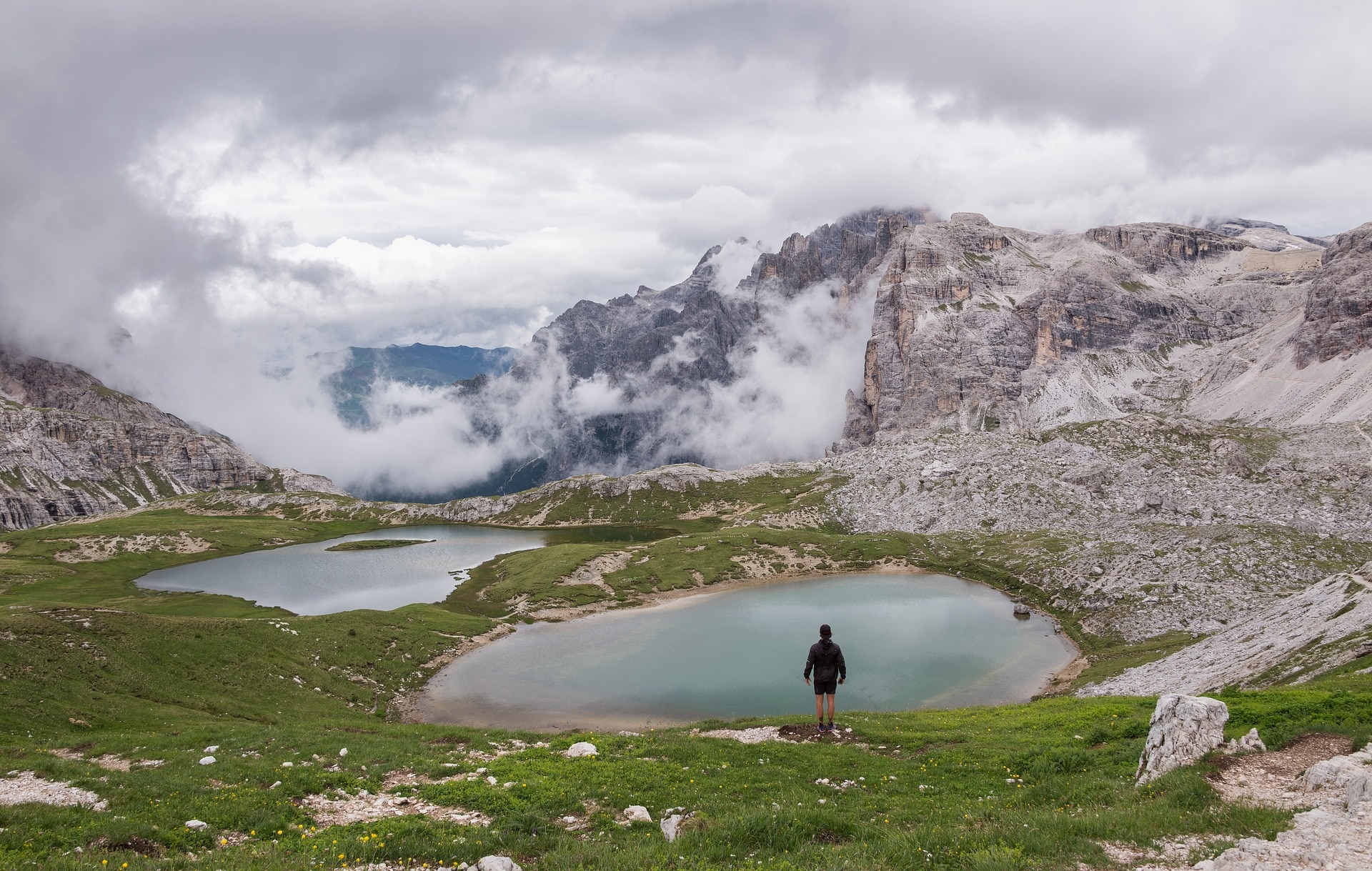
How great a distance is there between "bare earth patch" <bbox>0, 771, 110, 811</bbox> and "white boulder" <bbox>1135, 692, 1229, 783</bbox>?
28743 millimetres

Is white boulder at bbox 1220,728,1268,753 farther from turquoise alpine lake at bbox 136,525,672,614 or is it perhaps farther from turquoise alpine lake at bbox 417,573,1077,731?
turquoise alpine lake at bbox 136,525,672,614

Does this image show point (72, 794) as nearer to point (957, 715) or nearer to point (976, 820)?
point (976, 820)

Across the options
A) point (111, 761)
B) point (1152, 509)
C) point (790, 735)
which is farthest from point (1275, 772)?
point (1152, 509)

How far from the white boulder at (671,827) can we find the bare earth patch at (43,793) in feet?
50.3

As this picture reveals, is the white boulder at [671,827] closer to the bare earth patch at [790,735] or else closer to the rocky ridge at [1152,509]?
the bare earth patch at [790,735]

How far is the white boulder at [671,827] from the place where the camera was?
54.1 feet

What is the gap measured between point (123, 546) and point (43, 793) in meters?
205

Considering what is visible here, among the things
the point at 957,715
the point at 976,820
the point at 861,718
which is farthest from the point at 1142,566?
the point at 976,820

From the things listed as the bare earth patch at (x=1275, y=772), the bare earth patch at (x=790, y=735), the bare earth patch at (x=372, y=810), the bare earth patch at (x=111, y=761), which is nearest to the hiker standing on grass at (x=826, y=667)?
the bare earth patch at (x=790, y=735)

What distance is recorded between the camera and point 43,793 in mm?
20125

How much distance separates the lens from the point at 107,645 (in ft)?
152

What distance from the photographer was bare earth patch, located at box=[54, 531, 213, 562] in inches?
6668

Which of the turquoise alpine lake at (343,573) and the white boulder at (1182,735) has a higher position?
the white boulder at (1182,735)

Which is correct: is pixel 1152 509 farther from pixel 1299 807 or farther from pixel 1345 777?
pixel 1299 807
